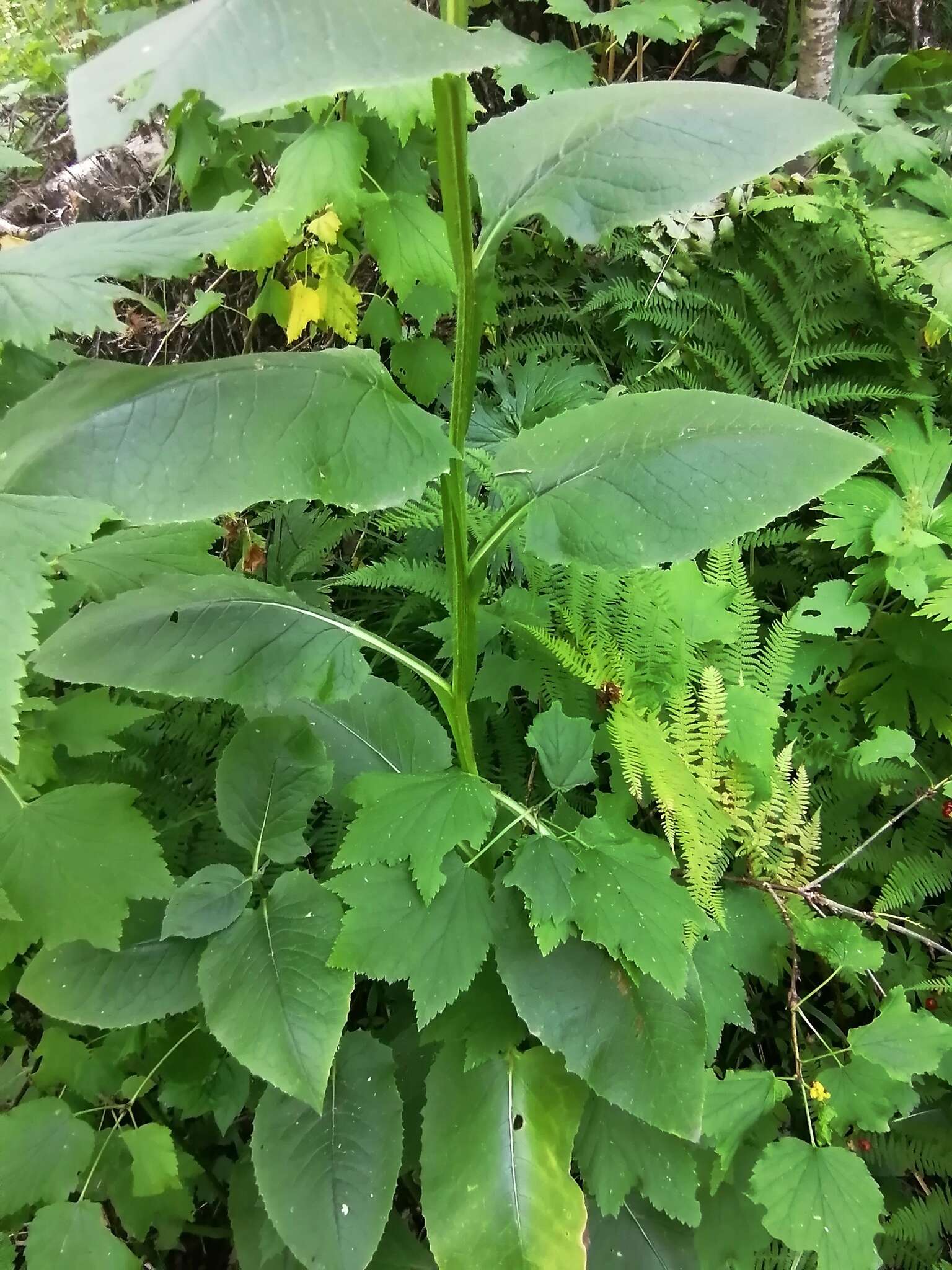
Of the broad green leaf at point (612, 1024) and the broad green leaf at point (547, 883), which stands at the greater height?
the broad green leaf at point (547, 883)

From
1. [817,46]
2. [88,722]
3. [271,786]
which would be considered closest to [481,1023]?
[271,786]

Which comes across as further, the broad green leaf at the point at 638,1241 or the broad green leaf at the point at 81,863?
the broad green leaf at the point at 638,1241

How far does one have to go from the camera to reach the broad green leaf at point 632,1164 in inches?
33.9

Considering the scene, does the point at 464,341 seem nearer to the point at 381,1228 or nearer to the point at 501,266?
the point at 381,1228

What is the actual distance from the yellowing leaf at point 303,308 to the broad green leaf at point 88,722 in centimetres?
89

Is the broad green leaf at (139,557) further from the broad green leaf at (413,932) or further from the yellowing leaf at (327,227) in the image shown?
the yellowing leaf at (327,227)

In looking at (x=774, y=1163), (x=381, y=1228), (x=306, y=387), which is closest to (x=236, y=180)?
(x=306, y=387)

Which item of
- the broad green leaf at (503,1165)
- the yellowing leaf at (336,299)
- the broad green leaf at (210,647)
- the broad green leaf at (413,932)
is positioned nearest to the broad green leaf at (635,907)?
the broad green leaf at (413,932)

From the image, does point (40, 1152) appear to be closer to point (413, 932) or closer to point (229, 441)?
point (413, 932)

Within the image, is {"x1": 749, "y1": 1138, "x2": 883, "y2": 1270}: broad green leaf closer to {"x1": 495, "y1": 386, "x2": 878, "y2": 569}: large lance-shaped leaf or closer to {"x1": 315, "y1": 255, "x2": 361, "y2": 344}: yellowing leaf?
{"x1": 495, "y1": 386, "x2": 878, "y2": 569}: large lance-shaped leaf

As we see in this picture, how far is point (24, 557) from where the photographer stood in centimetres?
62

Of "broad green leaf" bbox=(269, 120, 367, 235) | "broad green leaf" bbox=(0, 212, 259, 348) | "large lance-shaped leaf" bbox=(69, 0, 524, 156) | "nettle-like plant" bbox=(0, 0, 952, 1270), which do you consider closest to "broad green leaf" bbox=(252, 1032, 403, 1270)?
"nettle-like plant" bbox=(0, 0, 952, 1270)

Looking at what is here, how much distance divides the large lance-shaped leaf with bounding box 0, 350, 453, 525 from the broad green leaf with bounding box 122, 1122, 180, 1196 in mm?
817

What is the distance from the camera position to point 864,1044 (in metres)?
0.98
